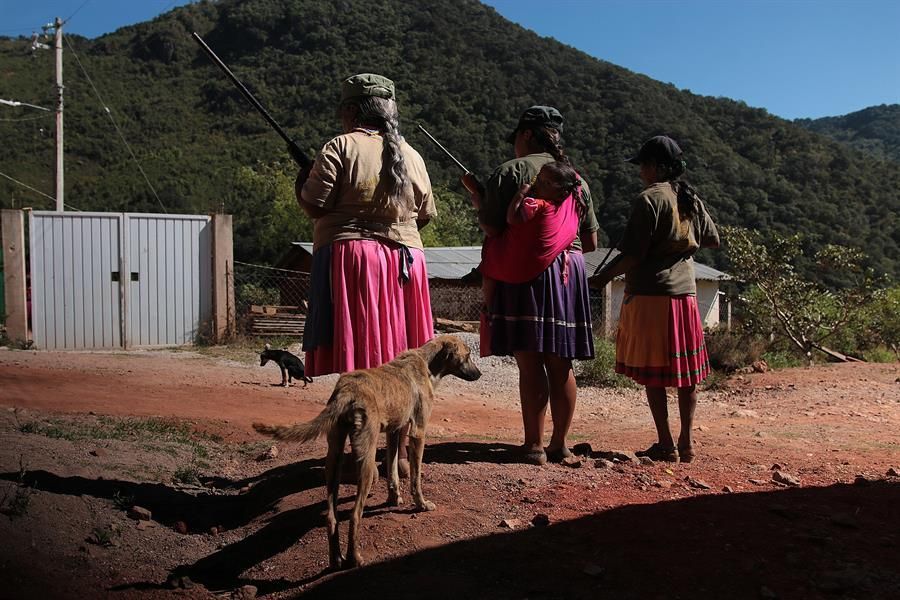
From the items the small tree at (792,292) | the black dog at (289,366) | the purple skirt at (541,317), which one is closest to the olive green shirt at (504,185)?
the purple skirt at (541,317)

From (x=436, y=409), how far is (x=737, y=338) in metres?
5.95

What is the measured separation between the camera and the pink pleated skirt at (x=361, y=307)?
380 cm

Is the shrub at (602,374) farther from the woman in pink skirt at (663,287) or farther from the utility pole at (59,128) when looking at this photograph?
the utility pole at (59,128)

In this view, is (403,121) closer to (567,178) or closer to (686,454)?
(686,454)

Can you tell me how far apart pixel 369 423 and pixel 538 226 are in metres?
1.58

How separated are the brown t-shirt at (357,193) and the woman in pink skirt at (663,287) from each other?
143 centimetres

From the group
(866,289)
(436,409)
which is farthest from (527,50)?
(436,409)

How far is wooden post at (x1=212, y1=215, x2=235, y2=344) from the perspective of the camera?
13.7 m

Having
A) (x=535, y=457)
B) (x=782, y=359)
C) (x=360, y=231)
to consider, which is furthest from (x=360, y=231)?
(x=782, y=359)

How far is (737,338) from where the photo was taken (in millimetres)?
11922

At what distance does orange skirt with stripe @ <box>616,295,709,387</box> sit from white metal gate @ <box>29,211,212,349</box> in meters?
10.4

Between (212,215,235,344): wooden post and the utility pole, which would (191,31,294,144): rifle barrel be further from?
the utility pole

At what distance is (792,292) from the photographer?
42.7 ft

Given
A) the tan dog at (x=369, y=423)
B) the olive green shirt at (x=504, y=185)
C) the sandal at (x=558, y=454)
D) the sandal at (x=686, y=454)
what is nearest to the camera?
the tan dog at (x=369, y=423)
